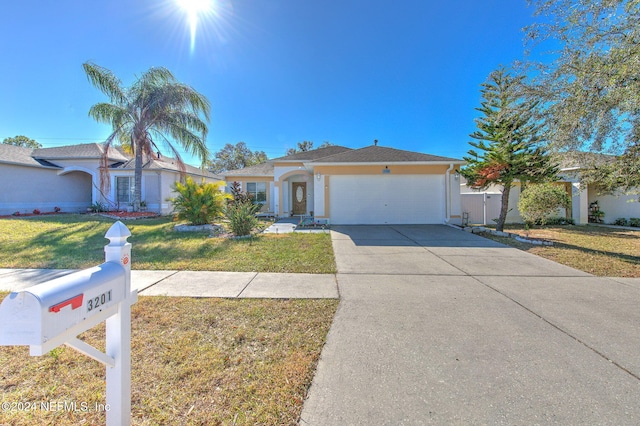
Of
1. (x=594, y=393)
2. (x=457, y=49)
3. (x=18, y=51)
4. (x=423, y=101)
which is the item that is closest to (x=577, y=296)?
(x=594, y=393)

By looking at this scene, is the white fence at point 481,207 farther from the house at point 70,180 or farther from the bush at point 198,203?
the house at point 70,180

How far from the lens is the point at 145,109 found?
546 inches

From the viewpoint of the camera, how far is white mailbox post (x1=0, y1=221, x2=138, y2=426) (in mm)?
1025

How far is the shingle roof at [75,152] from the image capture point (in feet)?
57.5

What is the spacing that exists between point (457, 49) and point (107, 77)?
1676 cm

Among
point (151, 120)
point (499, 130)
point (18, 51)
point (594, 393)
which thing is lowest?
point (594, 393)

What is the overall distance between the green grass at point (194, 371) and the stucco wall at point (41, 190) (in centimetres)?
1900

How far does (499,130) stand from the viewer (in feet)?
37.3

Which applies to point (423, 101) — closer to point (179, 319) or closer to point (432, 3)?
point (432, 3)

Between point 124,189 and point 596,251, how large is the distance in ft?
74.4

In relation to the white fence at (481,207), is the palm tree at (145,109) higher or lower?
higher

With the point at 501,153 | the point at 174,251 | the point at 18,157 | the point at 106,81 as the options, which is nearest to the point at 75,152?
the point at 18,157

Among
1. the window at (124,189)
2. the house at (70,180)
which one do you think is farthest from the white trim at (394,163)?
the window at (124,189)

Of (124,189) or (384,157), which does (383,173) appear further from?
(124,189)
